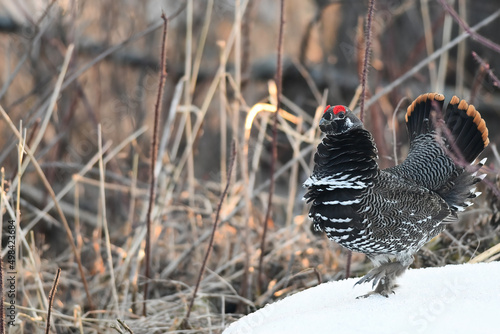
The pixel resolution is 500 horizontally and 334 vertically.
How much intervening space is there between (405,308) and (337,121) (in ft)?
2.23

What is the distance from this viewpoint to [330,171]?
2348 millimetres

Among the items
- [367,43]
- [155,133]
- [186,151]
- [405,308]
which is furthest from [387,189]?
[186,151]

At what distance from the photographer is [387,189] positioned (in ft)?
Result: 8.09

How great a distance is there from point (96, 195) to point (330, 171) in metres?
4.46

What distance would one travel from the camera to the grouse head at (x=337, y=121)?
7.44 ft

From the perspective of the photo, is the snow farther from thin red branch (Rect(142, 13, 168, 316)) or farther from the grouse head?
thin red branch (Rect(142, 13, 168, 316))

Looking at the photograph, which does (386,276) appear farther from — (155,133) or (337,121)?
(155,133)

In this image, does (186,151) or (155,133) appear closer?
(155,133)

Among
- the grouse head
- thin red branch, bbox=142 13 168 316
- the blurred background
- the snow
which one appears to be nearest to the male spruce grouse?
the grouse head

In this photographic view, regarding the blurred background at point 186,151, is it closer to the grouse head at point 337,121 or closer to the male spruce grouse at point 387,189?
the male spruce grouse at point 387,189

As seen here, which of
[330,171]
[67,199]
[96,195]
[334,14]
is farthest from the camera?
[334,14]

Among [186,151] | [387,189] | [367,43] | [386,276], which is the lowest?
[386,276]

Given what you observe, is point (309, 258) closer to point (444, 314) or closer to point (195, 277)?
point (195, 277)

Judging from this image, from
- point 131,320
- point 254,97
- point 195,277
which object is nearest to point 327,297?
point 131,320
